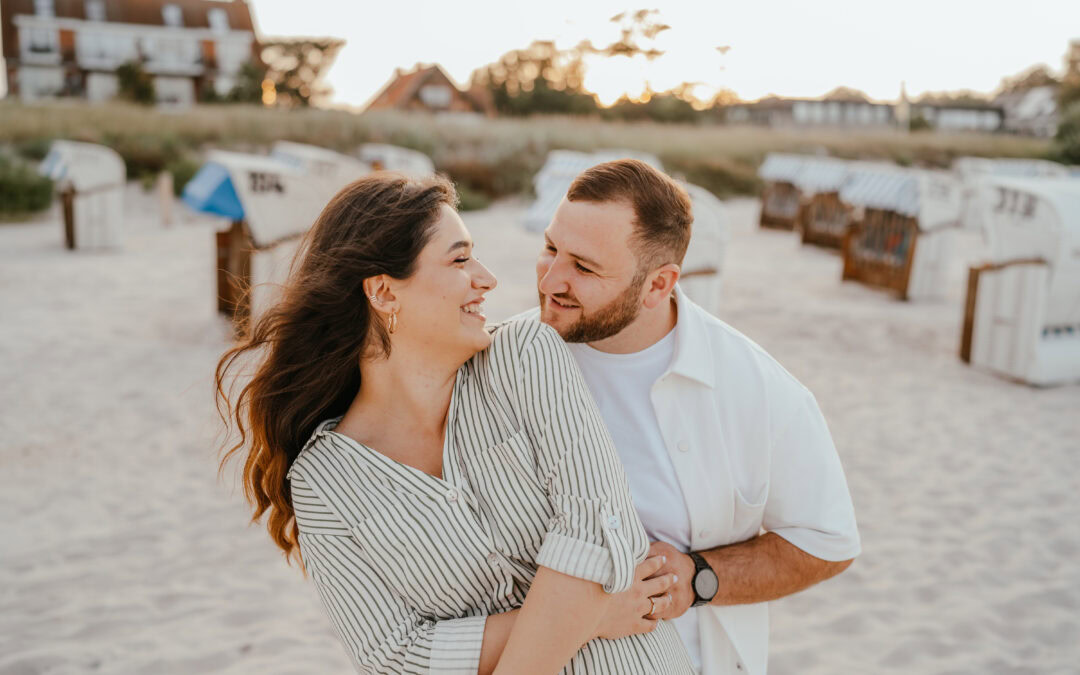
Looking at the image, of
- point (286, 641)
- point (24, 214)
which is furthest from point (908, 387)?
point (24, 214)

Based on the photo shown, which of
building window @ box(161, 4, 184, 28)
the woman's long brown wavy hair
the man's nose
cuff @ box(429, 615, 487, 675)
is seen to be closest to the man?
the man's nose

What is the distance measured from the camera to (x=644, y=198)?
5.72ft

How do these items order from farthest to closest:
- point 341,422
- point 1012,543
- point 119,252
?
point 119,252
point 1012,543
point 341,422

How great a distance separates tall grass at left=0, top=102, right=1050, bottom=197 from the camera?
1833 centimetres

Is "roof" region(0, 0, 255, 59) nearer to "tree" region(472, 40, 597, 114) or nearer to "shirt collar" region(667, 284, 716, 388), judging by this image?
"tree" region(472, 40, 597, 114)

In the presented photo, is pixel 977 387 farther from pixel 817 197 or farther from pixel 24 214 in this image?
pixel 24 214

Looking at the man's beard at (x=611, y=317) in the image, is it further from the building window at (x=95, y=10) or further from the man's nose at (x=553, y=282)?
the building window at (x=95, y=10)

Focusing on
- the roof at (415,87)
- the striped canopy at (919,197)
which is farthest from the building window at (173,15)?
the striped canopy at (919,197)

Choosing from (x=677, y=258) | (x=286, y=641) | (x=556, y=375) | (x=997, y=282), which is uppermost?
(x=677, y=258)

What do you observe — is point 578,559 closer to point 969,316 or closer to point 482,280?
point 482,280

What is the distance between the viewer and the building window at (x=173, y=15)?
38.2 metres

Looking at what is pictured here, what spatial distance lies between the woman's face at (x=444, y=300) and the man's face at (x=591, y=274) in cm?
22

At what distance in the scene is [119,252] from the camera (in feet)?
40.2

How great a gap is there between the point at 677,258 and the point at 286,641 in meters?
2.32
